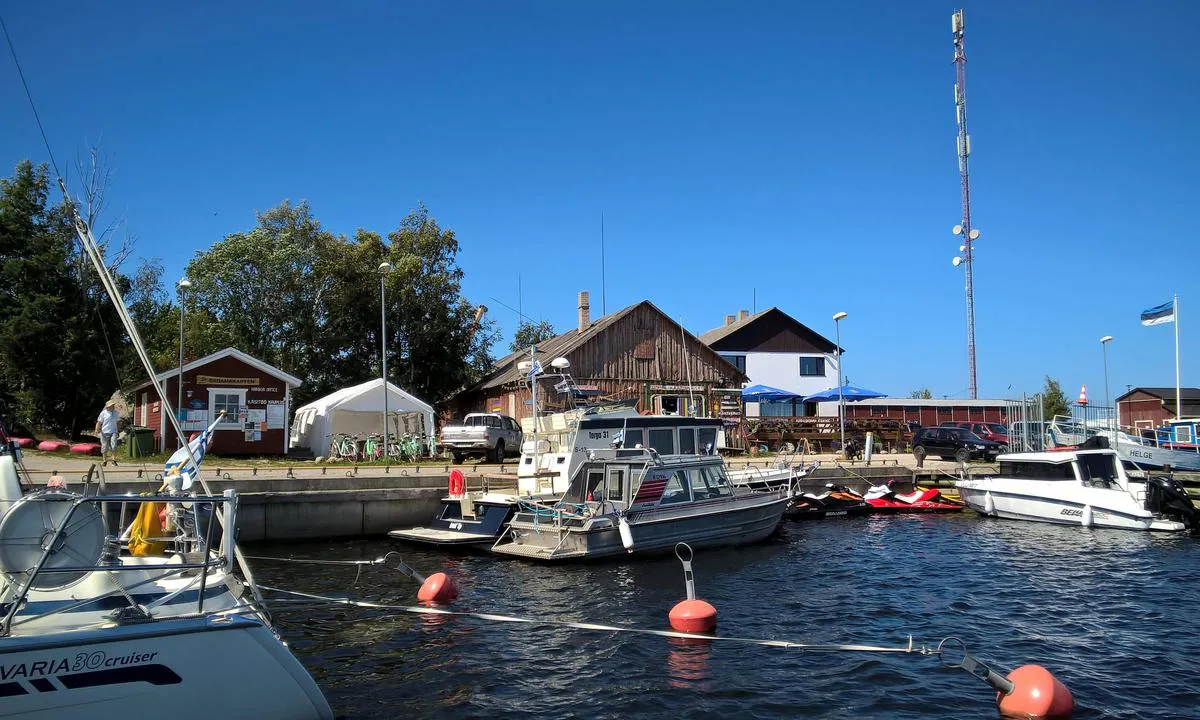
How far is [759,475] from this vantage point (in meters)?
24.7

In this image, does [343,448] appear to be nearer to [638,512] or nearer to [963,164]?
A: [638,512]

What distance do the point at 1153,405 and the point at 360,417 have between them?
4330cm

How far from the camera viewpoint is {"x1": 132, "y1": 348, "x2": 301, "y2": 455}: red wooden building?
29391mm

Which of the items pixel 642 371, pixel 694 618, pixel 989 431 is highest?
pixel 642 371

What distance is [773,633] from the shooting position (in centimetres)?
1189

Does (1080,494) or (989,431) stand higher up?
(989,431)

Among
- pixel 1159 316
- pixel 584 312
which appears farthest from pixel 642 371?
pixel 1159 316

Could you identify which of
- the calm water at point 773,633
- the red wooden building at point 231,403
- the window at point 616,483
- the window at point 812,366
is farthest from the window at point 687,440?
the window at point 812,366

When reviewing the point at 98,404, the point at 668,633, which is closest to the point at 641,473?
the point at 668,633

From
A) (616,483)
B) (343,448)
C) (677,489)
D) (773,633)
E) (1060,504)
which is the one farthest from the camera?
(343,448)

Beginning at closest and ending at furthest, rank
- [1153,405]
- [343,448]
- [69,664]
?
[69,664] < [343,448] < [1153,405]

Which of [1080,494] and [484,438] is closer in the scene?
[1080,494]

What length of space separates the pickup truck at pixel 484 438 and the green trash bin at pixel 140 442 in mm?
9375

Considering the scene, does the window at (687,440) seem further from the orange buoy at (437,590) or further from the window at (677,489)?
the orange buoy at (437,590)
